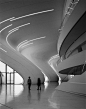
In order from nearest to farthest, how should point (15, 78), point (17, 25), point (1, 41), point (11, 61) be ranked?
point (17, 25) → point (1, 41) → point (11, 61) → point (15, 78)

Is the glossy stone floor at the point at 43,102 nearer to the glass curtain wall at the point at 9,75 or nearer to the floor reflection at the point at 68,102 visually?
the floor reflection at the point at 68,102

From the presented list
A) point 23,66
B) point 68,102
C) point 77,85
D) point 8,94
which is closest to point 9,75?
point 23,66

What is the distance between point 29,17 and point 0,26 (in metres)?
3.33

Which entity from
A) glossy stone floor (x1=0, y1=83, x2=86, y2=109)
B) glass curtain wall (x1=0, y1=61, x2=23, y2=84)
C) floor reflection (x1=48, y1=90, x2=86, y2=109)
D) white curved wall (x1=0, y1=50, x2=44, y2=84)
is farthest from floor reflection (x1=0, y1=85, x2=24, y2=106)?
glass curtain wall (x1=0, y1=61, x2=23, y2=84)

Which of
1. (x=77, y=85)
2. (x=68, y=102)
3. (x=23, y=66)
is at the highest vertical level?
(x=23, y=66)

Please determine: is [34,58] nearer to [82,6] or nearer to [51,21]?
[51,21]

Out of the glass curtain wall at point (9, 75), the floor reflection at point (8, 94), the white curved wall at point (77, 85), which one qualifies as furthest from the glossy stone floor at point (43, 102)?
the glass curtain wall at point (9, 75)

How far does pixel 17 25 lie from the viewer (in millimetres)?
18391

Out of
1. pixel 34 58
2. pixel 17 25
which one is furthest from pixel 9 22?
pixel 34 58

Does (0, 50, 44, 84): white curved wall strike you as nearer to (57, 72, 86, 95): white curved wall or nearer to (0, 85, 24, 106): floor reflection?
(0, 85, 24, 106): floor reflection

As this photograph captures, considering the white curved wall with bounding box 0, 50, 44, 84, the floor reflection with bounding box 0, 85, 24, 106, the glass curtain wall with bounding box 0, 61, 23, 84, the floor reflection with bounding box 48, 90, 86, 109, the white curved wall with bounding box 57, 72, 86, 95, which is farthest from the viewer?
the glass curtain wall with bounding box 0, 61, 23, 84

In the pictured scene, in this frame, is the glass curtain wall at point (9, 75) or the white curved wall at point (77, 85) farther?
the glass curtain wall at point (9, 75)

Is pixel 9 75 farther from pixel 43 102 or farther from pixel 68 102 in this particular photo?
pixel 68 102

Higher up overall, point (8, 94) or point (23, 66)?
point (23, 66)
